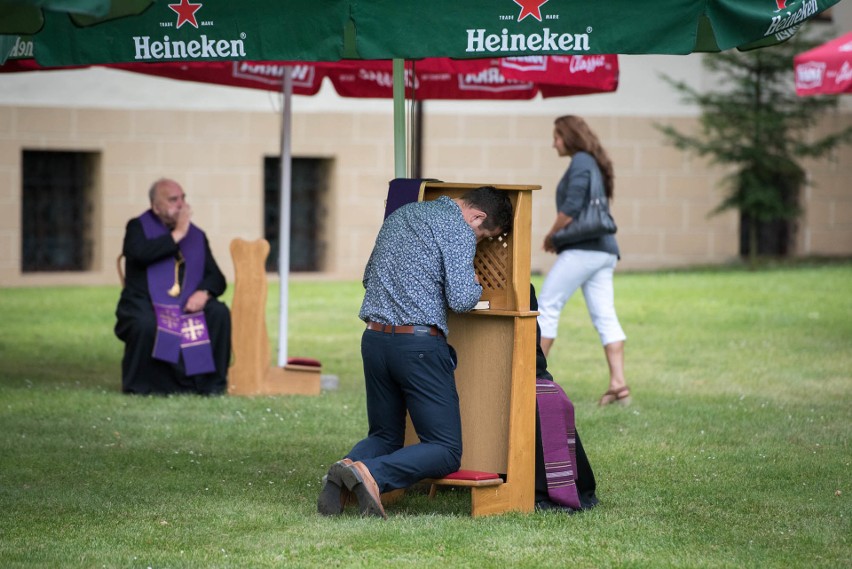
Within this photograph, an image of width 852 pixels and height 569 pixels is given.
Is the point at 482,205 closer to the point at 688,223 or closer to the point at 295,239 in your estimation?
the point at 295,239

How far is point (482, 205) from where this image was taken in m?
6.25

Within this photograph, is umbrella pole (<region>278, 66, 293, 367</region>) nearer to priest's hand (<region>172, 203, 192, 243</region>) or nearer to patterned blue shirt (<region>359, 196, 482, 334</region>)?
priest's hand (<region>172, 203, 192, 243</region>)

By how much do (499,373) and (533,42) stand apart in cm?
148

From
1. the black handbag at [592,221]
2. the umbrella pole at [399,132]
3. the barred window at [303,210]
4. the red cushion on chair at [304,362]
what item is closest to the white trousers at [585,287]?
the black handbag at [592,221]

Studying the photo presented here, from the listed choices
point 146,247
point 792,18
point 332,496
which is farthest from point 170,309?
point 792,18

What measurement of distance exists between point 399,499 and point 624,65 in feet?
52.1

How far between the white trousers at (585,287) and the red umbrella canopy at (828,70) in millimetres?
3072

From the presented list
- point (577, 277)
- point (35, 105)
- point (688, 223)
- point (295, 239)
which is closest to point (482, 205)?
point (577, 277)

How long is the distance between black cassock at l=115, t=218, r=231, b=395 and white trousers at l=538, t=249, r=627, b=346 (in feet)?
7.90

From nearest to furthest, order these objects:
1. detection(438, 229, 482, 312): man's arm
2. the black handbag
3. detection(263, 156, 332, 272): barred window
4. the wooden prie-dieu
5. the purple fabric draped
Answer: detection(438, 229, 482, 312): man's arm → the wooden prie-dieu → the purple fabric draped → the black handbag → detection(263, 156, 332, 272): barred window

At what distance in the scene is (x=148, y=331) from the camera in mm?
10164

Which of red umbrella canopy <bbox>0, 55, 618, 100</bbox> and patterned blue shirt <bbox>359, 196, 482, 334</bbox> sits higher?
red umbrella canopy <bbox>0, 55, 618, 100</bbox>

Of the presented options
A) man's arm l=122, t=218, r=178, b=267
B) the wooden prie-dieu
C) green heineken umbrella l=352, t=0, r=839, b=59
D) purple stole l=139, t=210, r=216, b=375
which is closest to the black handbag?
purple stole l=139, t=210, r=216, b=375

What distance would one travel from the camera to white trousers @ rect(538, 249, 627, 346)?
9578 mm
